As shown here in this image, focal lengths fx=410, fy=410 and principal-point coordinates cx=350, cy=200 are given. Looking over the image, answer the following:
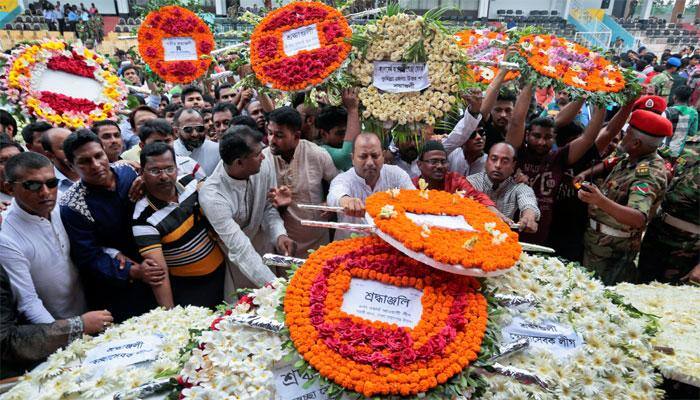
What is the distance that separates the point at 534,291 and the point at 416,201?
83cm

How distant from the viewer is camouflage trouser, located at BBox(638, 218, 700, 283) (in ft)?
11.6

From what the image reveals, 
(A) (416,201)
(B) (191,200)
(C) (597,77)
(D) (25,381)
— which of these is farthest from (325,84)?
(D) (25,381)

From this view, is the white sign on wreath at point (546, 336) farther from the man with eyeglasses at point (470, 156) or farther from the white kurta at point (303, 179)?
the man with eyeglasses at point (470, 156)

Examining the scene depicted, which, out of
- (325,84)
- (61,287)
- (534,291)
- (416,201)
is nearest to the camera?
(534,291)

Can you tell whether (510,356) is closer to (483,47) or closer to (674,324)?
(674,324)

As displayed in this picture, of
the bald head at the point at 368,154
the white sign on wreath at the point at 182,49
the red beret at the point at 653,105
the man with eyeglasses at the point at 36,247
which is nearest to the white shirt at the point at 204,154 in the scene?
the white sign on wreath at the point at 182,49

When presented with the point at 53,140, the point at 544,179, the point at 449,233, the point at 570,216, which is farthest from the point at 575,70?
the point at 53,140

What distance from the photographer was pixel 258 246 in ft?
11.5

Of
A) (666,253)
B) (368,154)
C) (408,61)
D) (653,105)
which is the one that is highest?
(408,61)

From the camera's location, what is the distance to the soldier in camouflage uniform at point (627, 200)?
3215mm

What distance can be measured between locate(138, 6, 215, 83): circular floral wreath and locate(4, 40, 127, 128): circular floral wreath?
0.95 m

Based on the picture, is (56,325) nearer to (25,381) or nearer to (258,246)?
(25,381)

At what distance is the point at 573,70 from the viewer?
10.5ft

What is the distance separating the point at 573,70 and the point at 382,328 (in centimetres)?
263
